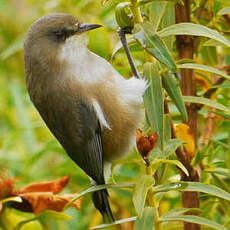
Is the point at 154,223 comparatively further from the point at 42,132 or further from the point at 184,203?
the point at 42,132

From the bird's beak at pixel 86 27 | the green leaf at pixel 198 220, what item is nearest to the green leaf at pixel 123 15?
the bird's beak at pixel 86 27

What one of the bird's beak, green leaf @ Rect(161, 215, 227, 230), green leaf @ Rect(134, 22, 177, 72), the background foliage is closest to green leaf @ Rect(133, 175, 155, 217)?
the background foliage

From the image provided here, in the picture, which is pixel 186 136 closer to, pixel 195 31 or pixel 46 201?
pixel 195 31

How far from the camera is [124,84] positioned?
1.62 metres

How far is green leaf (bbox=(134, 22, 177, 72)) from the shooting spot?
1100 millimetres

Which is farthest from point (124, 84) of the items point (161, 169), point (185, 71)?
point (161, 169)

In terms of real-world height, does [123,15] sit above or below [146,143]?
above

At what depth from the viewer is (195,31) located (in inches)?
45.1

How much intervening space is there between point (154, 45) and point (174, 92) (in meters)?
0.13

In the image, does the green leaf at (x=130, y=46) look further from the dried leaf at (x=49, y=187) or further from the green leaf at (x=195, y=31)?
the dried leaf at (x=49, y=187)

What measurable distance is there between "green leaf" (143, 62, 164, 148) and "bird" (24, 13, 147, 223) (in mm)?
365

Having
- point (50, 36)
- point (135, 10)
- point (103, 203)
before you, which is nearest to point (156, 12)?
point (135, 10)

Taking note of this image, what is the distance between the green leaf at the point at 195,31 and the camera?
3.75ft

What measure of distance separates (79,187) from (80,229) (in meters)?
0.29
